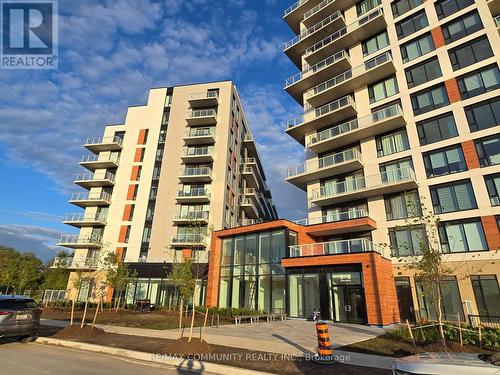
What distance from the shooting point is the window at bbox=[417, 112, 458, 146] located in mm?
24328

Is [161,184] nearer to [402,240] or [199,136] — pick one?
[199,136]

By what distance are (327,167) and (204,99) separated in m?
22.9

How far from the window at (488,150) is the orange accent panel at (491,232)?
4.22m

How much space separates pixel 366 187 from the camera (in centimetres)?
2631

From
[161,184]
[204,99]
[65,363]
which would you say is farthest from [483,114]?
[161,184]

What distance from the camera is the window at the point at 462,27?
25.2 metres

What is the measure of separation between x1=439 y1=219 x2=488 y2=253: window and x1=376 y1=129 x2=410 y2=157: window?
305 inches

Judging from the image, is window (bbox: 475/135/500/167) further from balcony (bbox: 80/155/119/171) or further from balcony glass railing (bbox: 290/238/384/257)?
balcony (bbox: 80/155/119/171)

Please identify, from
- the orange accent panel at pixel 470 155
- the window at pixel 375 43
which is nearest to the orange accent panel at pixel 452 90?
the orange accent panel at pixel 470 155

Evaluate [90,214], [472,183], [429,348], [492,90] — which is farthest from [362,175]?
[90,214]

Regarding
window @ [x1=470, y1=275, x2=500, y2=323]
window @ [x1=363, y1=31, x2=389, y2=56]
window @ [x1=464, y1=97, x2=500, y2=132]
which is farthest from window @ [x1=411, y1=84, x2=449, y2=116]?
window @ [x1=470, y1=275, x2=500, y2=323]

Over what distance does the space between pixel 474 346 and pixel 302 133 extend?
26799 millimetres

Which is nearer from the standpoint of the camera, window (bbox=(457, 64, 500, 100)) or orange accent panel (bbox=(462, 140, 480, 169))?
orange accent panel (bbox=(462, 140, 480, 169))

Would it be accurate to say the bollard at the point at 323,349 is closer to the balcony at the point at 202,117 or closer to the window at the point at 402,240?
the window at the point at 402,240
